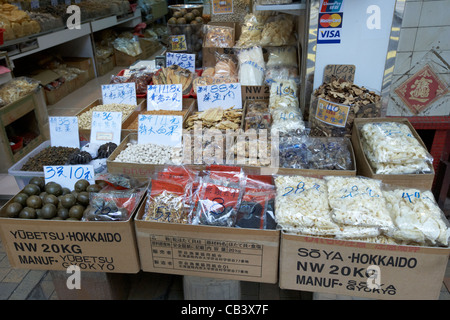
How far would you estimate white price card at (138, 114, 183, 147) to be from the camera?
84.7 inches

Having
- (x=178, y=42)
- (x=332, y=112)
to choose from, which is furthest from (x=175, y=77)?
(x=332, y=112)

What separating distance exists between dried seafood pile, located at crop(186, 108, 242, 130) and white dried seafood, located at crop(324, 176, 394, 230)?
95cm

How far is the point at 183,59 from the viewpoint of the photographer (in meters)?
3.31

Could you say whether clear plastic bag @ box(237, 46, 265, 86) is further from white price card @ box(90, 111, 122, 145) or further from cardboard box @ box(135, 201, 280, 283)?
cardboard box @ box(135, 201, 280, 283)

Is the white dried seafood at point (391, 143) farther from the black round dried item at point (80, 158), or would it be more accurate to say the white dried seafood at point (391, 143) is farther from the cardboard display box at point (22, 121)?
the cardboard display box at point (22, 121)

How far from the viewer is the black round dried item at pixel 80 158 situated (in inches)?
81.7

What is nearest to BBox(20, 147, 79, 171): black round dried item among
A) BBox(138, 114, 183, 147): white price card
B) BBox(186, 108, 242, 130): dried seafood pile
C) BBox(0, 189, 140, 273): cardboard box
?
BBox(138, 114, 183, 147): white price card

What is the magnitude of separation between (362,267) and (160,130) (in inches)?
55.8

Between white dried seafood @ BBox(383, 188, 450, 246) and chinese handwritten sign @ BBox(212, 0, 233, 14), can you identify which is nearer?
white dried seafood @ BBox(383, 188, 450, 246)

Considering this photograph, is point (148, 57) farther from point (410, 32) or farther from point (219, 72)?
point (410, 32)

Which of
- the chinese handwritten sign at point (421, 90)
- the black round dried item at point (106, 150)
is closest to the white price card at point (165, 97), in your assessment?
the black round dried item at point (106, 150)

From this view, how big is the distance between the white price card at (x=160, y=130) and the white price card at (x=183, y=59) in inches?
50.2

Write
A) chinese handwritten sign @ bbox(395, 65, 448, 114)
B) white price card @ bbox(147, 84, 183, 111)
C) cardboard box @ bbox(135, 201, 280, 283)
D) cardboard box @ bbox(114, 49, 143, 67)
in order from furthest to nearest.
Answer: cardboard box @ bbox(114, 49, 143, 67)
white price card @ bbox(147, 84, 183, 111)
chinese handwritten sign @ bbox(395, 65, 448, 114)
cardboard box @ bbox(135, 201, 280, 283)

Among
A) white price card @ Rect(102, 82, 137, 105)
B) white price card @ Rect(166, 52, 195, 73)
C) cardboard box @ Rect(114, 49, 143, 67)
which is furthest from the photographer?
cardboard box @ Rect(114, 49, 143, 67)
